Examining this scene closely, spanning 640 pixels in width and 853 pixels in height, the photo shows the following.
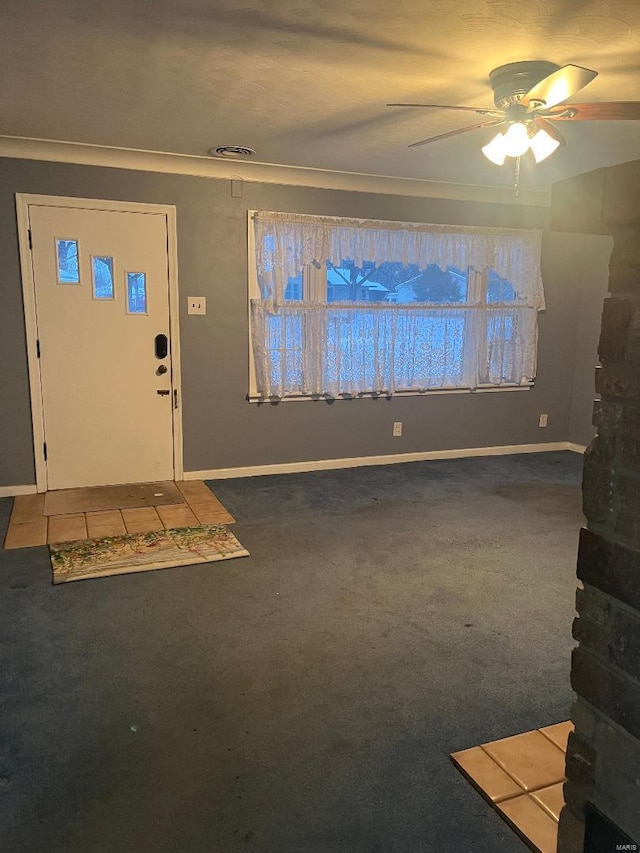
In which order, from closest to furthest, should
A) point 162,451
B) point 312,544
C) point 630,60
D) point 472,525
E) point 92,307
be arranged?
point 630,60 → point 312,544 → point 472,525 → point 92,307 → point 162,451

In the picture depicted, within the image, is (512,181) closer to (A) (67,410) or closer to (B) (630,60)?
(B) (630,60)

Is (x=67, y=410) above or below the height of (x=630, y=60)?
below

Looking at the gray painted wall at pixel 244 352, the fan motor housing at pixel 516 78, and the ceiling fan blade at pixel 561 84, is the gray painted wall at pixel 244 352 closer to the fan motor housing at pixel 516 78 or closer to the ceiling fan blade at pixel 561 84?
the fan motor housing at pixel 516 78

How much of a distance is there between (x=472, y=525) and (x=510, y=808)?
7.60 feet

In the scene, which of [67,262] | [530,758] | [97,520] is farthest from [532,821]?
[67,262]

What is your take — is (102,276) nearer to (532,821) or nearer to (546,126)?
(546,126)

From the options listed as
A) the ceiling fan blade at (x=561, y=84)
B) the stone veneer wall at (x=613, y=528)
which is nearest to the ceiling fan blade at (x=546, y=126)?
the ceiling fan blade at (x=561, y=84)

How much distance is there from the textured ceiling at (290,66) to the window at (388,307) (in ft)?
3.04

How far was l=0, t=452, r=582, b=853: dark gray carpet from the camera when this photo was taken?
5.49 feet

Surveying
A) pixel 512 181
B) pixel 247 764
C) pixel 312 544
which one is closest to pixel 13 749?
pixel 247 764

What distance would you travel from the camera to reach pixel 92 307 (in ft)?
14.3

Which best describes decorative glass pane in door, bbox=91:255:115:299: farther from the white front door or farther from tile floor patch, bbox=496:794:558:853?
tile floor patch, bbox=496:794:558:853

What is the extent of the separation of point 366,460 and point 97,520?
231cm

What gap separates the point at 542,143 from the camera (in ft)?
9.58
